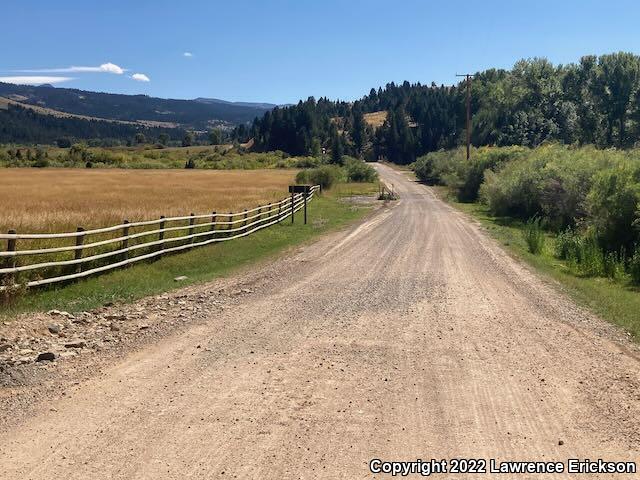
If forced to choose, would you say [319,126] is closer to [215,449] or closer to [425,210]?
[425,210]

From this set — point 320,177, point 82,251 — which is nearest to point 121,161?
point 320,177

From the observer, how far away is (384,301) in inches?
449

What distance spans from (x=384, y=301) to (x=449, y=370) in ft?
13.8

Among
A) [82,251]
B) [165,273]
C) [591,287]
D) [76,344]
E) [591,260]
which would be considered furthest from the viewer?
[591,260]

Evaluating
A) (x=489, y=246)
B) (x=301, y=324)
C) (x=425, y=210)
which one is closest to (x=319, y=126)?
(x=425, y=210)

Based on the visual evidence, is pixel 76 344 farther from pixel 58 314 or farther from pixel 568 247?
pixel 568 247

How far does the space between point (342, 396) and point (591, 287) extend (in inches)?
382

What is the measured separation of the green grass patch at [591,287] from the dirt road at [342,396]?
2.05 ft

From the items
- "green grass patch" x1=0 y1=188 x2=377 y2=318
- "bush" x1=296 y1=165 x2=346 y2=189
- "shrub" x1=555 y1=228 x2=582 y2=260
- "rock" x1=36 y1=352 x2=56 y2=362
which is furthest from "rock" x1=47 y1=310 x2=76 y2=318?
"bush" x1=296 y1=165 x2=346 y2=189

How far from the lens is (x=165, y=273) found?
51.2ft

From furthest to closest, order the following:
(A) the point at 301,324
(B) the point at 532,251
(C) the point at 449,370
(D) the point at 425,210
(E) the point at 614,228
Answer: (D) the point at 425,210 → (B) the point at 532,251 → (E) the point at 614,228 → (A) the point at 301,324 → (C) the point at 449,370

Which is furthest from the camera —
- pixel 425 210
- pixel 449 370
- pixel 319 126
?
pixel 319 126

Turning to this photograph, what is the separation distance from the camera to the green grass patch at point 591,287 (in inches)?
420

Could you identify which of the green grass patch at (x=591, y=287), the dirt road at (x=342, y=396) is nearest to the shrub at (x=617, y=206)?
the green grass patch at (x=591, y=287)
